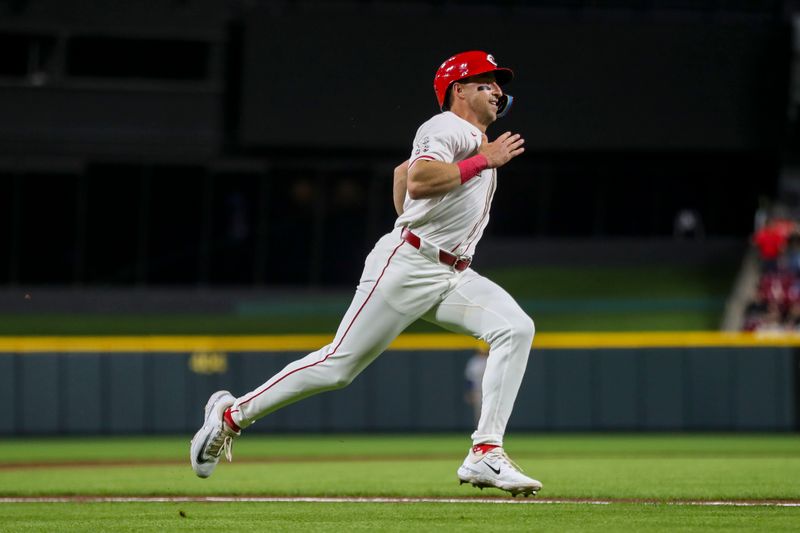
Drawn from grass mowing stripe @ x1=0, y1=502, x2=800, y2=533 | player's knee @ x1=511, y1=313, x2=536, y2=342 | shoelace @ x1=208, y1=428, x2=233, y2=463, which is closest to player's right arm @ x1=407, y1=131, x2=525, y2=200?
player's knee @ x1=511, y1=313, x2=536, y2=342

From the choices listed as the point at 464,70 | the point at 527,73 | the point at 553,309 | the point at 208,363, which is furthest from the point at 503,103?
the point at 527,73

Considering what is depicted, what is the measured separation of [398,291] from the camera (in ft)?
20.7

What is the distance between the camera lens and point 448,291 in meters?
6.43

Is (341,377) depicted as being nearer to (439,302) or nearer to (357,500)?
(439,302)

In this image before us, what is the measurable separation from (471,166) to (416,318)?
79cm

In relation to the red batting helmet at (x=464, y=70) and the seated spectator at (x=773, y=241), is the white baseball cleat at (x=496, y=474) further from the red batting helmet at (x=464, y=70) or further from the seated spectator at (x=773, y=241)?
the seated spectator at (x=773, y=241)

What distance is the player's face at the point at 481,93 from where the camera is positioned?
6527mm

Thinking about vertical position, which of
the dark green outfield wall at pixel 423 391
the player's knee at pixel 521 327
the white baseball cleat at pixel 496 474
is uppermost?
the player's knee at pixel 521 327

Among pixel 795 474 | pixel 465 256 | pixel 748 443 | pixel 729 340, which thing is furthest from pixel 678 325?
pixel 465 256

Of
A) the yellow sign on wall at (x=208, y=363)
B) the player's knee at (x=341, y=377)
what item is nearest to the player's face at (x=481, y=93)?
the player's knee at (x=341, y=377)

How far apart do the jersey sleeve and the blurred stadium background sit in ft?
54.2

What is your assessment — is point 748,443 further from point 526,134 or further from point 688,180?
point 688,180

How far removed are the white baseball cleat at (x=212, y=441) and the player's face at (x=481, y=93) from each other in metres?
1.95

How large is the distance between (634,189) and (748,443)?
41.1 ft
